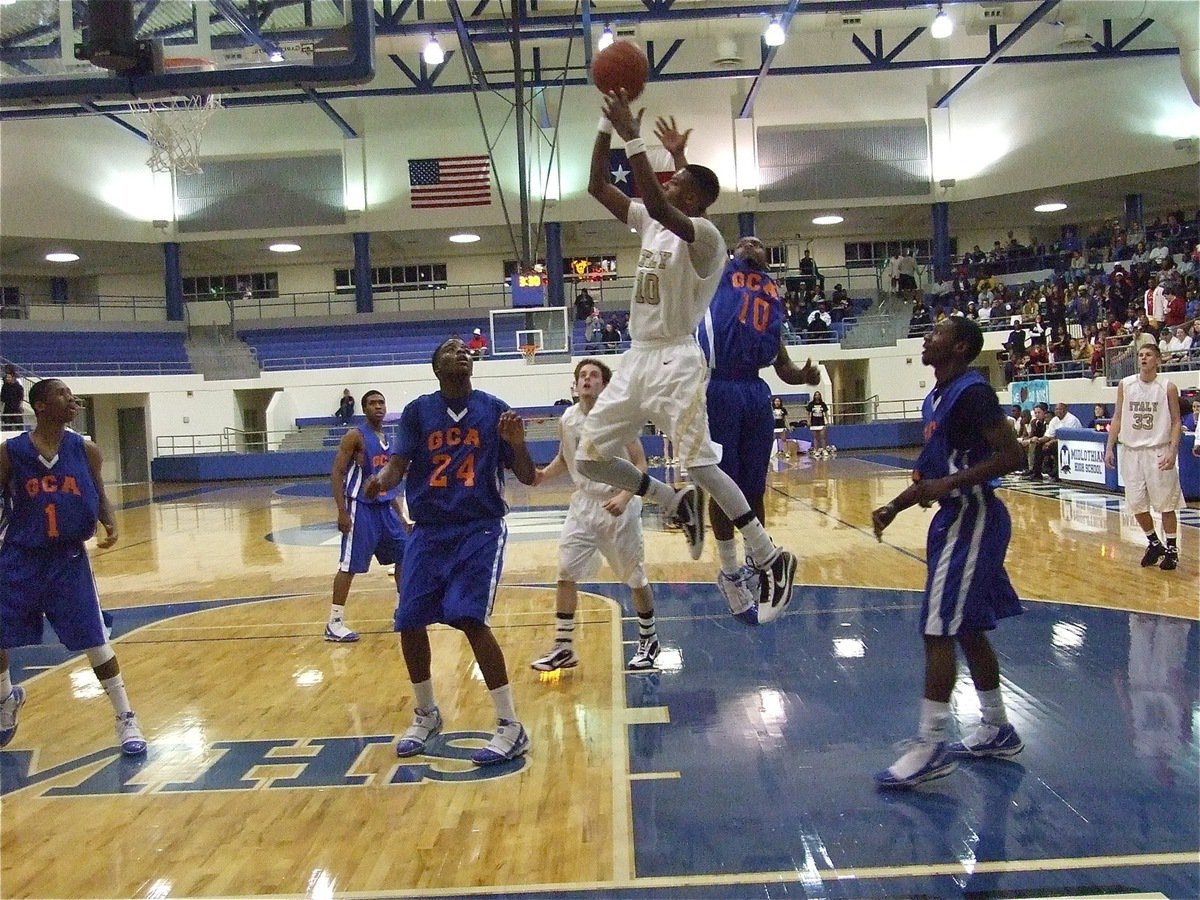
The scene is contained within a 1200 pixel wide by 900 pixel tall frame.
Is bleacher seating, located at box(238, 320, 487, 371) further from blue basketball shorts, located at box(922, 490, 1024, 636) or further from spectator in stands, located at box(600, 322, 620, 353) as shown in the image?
blue basketball shorts, located at box(922, 490, 1024, 636)

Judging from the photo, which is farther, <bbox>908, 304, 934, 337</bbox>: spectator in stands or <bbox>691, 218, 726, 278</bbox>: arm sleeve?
<bbox>908, 304, 934, 337</bbox>: spectator in stands

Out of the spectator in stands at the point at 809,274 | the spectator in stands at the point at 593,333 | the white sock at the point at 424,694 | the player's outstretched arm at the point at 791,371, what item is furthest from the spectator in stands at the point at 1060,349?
the white sock at the point at 424,694

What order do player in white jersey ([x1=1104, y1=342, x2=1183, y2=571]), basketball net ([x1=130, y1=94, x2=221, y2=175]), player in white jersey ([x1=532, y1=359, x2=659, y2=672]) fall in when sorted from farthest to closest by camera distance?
basketball net ([x1=130, y1=94, x2=221, y2=175])
player in white jersey ([x1=1104, y1=342, x2=1183, y2=571])
player in white jersey ([x1=532, y1=359, x2=659, y2=672])

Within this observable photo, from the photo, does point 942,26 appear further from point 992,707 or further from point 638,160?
point 992,707

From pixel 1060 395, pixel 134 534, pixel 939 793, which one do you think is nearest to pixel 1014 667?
pixel 939 793

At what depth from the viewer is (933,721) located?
423 centimetres

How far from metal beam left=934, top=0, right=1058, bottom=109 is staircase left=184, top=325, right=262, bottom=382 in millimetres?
20483

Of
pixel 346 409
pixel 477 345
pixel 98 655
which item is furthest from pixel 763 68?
pixel 98 655

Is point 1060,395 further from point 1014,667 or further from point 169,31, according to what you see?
point 169,31

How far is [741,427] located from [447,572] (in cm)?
155

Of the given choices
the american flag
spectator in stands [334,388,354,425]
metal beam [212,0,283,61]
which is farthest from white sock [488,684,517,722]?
the american flag

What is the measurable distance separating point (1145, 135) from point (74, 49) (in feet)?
88.6

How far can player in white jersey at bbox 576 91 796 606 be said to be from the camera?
176 inches

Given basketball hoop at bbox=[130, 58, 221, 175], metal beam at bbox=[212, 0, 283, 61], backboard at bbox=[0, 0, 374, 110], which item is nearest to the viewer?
backboard at bbox=[0, 0, 374, 110]
